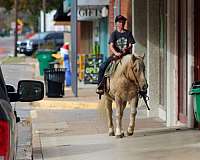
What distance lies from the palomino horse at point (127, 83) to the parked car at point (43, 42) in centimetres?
4148

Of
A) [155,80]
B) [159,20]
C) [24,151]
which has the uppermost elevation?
[159,20]

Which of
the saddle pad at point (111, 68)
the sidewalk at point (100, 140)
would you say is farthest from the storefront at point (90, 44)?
the saddle pad at point (111, 68)

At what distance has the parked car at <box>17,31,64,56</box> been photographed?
55963 mm

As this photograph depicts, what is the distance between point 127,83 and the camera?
11906mm

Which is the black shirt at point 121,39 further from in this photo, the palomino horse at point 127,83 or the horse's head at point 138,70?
the horse's head at point 138,70

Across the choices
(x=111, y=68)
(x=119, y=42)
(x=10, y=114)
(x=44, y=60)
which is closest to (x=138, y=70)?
(x=111, y=68)

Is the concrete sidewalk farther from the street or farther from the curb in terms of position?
the curb

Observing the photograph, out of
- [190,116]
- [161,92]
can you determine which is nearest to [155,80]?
[161,92]

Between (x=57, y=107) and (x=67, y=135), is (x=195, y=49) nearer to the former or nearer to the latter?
(x=67, y=135)

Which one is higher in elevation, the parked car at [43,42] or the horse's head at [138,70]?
the parked car at [43,42]

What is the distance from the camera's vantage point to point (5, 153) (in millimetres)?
4277

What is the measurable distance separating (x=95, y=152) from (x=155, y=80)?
216 inches

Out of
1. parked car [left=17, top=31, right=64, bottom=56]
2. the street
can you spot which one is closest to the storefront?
the street

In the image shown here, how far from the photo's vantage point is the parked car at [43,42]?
5596cm
